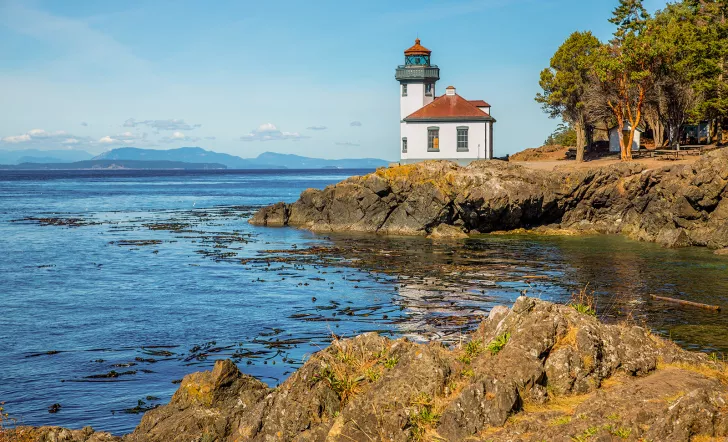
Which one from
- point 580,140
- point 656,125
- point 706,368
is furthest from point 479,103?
point 706,368

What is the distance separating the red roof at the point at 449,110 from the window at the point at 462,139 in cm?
115

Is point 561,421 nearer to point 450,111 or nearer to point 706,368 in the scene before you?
point 706,368

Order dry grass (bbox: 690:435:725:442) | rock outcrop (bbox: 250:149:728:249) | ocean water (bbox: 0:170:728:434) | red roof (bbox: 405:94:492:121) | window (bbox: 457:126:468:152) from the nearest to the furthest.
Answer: dry grass (bbox: 690:435:725:442) < ocean water (bbox: 0:170:728:434) < rock outcrop (bbox: 250:149:728:249) < red roof (bbox: 405:94:492:121) < window (bbox: 457:126:468:152)

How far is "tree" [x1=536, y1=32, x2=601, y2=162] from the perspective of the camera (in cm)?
6694

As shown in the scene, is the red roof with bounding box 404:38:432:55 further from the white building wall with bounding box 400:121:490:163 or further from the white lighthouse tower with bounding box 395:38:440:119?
the white building wall with bounding box 400:121:490:163

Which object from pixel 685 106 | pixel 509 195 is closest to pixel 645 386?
pixel 509 195

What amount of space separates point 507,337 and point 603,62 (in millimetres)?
53706

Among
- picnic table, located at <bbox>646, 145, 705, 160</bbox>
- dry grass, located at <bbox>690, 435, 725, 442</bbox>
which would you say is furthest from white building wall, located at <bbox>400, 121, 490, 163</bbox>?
dry grass, located at <bbox>690, 435, 725, 442</bbox>

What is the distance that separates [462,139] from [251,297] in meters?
39.1

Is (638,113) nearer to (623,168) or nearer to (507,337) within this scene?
(623,168)

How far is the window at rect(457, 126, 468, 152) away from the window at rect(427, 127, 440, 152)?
6.45 ft

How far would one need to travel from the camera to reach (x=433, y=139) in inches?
2579

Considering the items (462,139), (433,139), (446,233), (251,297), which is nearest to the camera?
(251,297)

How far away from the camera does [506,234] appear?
5181 cm
